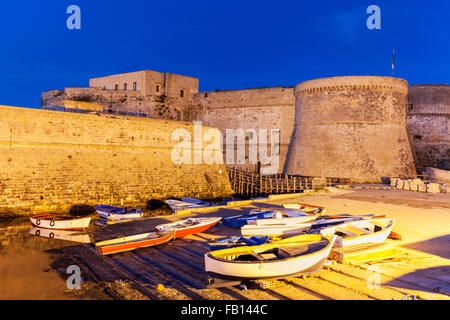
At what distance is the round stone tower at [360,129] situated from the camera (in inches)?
927

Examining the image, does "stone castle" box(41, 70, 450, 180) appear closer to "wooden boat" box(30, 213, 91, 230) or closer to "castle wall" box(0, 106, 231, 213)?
"castle wall" box(0, 106, 231, 213)

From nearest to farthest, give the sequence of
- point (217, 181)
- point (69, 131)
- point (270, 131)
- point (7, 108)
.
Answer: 1. point (7, 108)
2. point (69, 131)
3. point (217, 181)
4. point (270, 131)

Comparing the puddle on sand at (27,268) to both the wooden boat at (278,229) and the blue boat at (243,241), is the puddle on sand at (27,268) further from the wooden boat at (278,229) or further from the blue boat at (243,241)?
the wooden boat at (278,229)

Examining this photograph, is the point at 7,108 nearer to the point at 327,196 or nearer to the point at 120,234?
the point at 120,234

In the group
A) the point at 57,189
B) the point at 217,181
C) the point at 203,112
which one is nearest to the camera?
the point at 57,189

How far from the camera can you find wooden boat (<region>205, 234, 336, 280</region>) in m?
6.00

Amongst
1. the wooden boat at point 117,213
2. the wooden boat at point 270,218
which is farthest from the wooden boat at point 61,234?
the wooden boat at point 270,218

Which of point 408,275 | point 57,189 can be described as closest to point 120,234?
point 57,189

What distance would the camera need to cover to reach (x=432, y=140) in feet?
90.3

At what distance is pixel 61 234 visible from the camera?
1059cm

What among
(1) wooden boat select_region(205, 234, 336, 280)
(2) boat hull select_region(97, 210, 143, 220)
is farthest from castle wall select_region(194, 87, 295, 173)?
(1) wooden boat select_region(205, 234, 336, 280)

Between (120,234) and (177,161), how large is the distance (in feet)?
36.3

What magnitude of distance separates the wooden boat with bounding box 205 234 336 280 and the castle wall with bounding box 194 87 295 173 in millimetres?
22289

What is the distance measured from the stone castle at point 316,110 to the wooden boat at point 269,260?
1807cm
